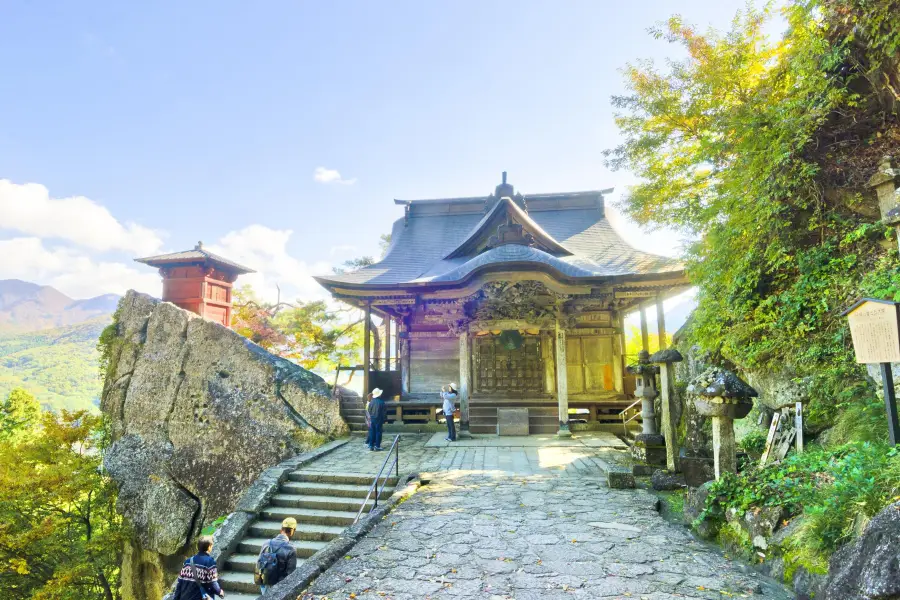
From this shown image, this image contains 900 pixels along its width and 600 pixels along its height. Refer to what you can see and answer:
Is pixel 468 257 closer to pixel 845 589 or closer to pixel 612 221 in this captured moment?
pixel 612 221

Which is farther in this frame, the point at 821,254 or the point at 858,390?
the point at 821,254

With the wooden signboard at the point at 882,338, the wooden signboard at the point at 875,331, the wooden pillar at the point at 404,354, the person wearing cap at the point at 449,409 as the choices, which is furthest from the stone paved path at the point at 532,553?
the wooden pillar at the point at 404,354

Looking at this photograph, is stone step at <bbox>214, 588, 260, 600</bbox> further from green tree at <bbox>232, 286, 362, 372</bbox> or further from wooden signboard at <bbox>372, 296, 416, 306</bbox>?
green tree at <bbox>232, 286, 362, 372</bbox>

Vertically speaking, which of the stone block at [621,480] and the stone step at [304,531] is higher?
the stone block at [621,480]

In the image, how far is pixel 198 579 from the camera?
466 centimetres

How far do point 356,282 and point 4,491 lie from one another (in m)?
11.6

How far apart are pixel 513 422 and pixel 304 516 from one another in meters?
6.43

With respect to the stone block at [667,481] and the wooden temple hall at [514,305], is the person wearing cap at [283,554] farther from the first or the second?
the wooden temple hall at [514,305]

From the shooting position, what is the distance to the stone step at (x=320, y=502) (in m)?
7.74

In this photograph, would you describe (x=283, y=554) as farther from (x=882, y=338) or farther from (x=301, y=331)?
(x=301, y=331)

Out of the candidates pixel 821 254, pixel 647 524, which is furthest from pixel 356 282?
pixel 821 254

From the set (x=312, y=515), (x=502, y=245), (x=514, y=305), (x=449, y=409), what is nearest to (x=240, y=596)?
(x=312, y=515)

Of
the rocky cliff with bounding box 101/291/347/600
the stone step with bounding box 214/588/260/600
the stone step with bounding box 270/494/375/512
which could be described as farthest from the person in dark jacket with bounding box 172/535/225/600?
the rocky cliff with bounding box 101/291/347/600

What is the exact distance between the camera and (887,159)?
6336mm
